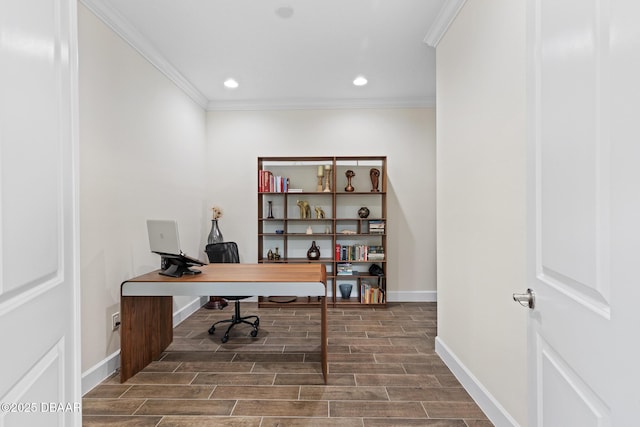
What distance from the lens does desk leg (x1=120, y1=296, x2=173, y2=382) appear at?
97.9 inches

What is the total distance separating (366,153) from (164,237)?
9.92 ft

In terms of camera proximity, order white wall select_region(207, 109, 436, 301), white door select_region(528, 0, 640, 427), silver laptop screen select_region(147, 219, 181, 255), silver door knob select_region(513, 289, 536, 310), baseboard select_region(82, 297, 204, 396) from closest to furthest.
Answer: white door select_region(528, 0, 640, 427) → silver door knob select_region(513, 289, 536, 310) → baseboard select_region(82, 297, 204, 396) → silver laptop screen select_region(147, 219, 181, 255) → white wall select_region(207, 109, 436, 301)

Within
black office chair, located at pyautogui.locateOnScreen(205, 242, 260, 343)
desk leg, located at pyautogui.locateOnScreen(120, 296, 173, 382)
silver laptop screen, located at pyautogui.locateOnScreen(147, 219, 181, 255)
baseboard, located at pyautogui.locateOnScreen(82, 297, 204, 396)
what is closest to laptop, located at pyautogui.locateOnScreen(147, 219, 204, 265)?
silver laptop screen, located at pyautogui.locateOnScreen(147, 219, 181, 255)

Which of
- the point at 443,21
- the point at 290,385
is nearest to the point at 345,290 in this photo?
the point at 290,385

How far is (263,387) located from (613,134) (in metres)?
2.48

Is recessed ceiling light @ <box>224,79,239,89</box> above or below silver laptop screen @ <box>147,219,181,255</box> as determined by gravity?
above

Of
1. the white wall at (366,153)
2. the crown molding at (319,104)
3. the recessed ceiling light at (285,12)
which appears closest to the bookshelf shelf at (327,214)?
the white wall at (366,153)

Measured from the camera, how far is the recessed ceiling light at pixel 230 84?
397 centimetres

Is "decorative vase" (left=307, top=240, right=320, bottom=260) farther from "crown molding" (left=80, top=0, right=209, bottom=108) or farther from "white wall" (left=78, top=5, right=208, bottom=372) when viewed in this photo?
"crown molding" (left=80, top=0, right=209, bottom=108)

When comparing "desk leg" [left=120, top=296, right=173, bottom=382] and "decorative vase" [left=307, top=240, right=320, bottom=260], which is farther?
"decorative vase" [left=307, top=240, right=320, bottom=260]

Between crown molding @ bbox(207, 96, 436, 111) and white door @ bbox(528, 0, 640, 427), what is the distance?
3.78 m

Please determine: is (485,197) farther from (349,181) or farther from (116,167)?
(116,167)

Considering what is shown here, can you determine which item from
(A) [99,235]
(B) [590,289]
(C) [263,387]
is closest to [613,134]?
(B) [590,289]

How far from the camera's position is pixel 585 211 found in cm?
72
